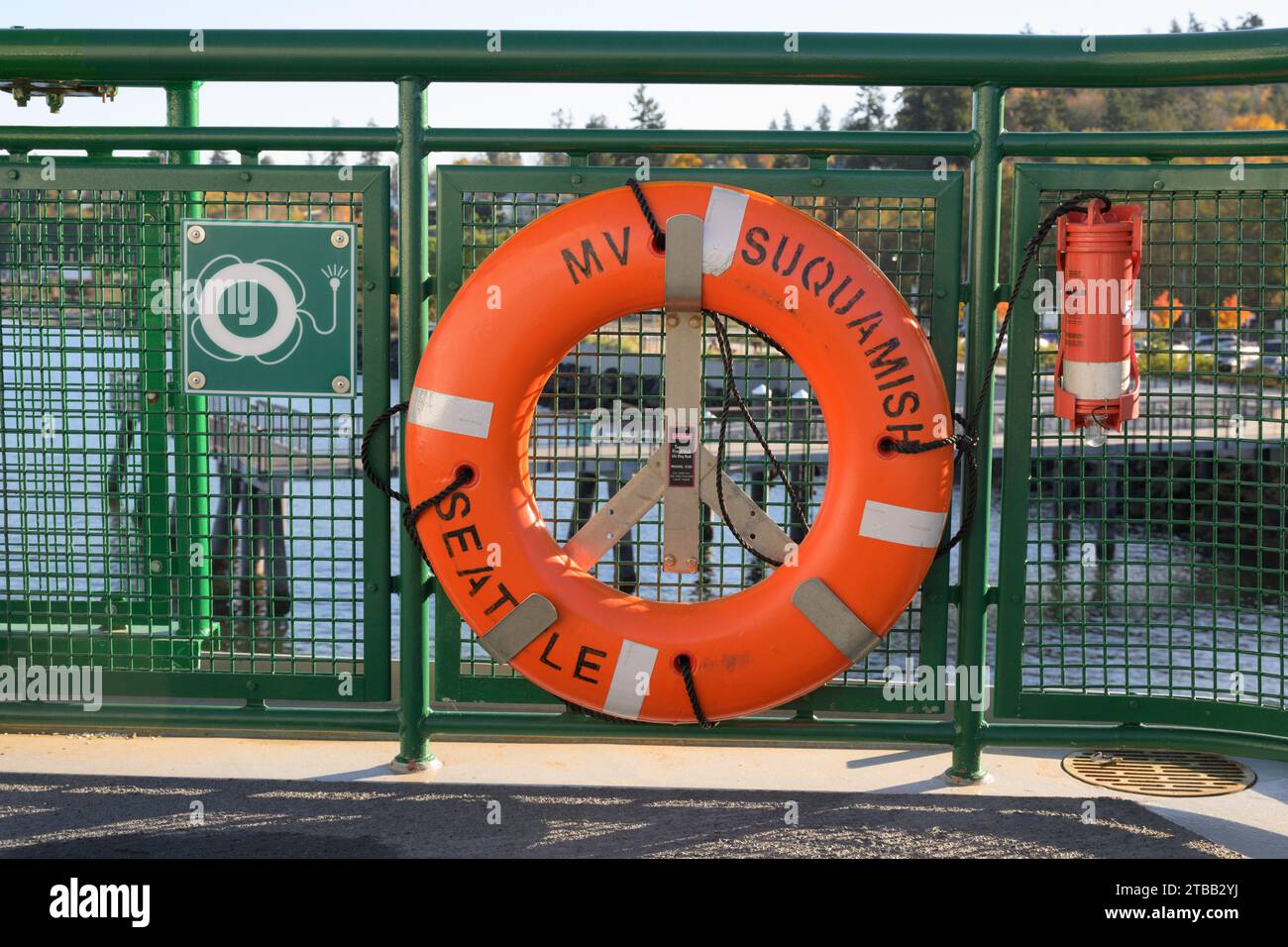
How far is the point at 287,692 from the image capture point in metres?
3.06

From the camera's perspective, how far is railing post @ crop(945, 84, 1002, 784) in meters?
2.84

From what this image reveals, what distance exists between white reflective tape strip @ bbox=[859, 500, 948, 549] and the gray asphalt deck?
58 centimetres

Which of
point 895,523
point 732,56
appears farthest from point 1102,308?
point 732,56

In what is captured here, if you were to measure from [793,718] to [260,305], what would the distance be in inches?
59.3

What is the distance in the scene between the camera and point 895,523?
107 inches

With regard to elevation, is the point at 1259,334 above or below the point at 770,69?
below

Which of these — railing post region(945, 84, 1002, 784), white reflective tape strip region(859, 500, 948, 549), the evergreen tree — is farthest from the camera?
the evergreen tree

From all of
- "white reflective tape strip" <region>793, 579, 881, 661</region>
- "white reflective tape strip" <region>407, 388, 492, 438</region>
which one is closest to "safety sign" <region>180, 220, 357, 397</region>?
"white reflective tape strip" <region>407, 388, 492, 438</region>

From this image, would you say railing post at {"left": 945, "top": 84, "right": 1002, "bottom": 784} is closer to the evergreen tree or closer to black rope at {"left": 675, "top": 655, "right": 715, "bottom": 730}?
black rope at {"left": 675, "top": 655, "right": 715, "bottom": 730}

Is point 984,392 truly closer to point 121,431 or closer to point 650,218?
point 650,218
